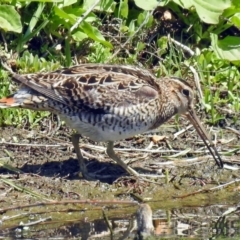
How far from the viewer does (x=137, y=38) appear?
1017cm

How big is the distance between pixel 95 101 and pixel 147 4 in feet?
6.46

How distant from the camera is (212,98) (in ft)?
31.3

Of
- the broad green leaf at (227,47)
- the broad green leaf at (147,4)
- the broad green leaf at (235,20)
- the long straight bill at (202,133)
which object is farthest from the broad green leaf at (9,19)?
the broad green leaf at (235,20)

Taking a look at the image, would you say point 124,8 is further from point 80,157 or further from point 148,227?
point 148,227

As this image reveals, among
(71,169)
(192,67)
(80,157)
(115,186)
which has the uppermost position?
(192,67)

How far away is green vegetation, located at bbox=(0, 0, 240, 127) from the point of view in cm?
964

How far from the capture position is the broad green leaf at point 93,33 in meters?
9.68

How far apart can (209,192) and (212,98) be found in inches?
51.0

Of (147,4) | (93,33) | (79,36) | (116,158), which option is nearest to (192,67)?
(147,4)

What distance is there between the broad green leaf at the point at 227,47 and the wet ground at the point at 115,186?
3.01 feet

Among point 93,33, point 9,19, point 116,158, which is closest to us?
point 116,158

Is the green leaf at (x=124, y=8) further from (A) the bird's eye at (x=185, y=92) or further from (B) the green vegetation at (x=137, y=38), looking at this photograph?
(A) the bird's eye at (x=185, y=92)

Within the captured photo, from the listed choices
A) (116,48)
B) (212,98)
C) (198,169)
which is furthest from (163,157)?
(116,48)

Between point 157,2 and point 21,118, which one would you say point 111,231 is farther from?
point 157,2
